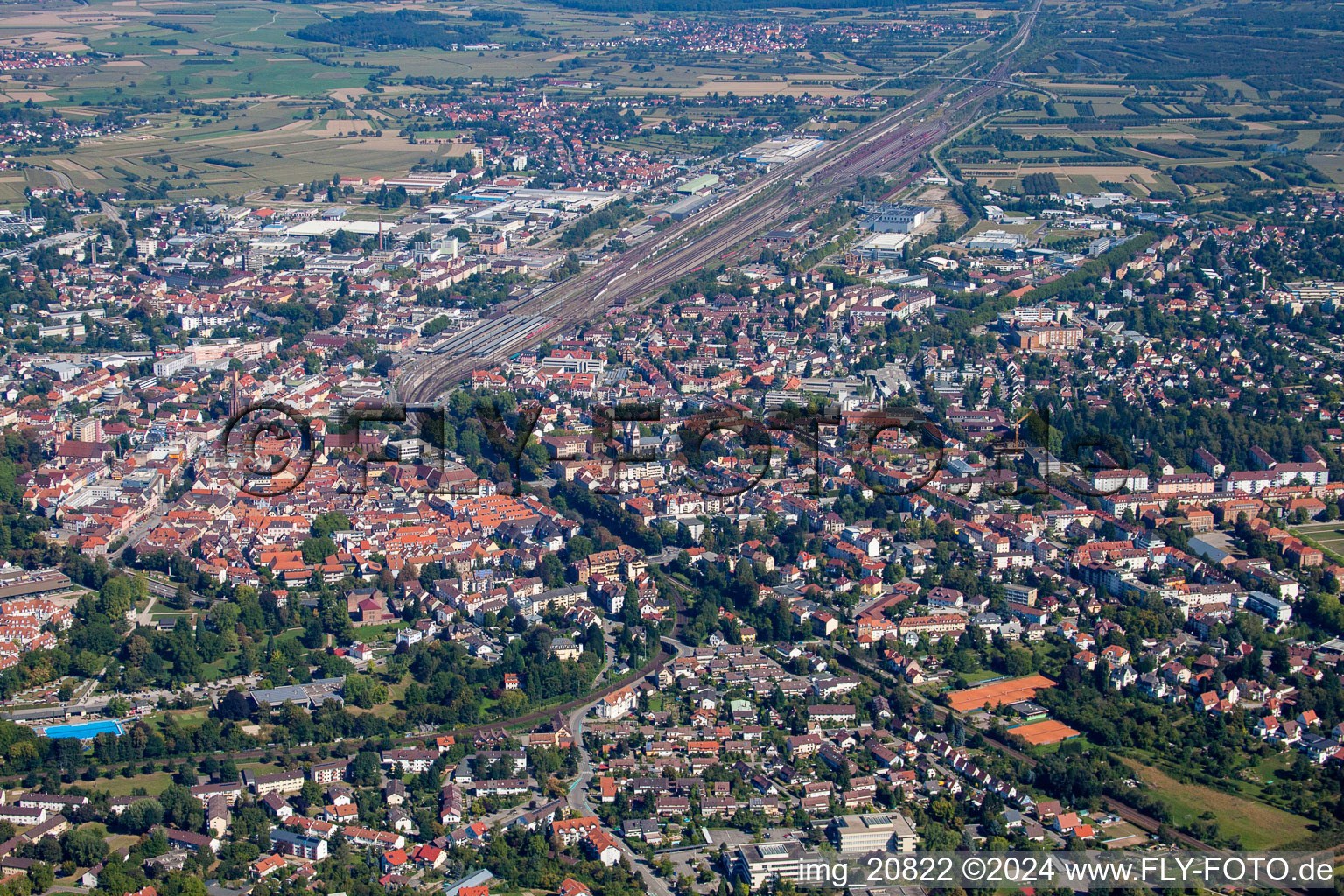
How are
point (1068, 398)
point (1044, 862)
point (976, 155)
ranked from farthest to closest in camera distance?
point (976, 155) → point (1068, 398) → point (1044, 862)

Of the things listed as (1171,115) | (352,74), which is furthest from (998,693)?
(352,74)

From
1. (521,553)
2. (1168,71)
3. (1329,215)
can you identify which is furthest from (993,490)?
(1168,71)

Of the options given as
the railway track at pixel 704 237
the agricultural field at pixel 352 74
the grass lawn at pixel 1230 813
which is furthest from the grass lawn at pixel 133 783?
the agricultural field at pixel 352 74

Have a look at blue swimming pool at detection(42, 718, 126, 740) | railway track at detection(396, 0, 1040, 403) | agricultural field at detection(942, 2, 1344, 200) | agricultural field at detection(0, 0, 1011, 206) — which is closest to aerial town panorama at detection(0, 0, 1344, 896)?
blue swimming pool at detection(42, 718, 126, 740)

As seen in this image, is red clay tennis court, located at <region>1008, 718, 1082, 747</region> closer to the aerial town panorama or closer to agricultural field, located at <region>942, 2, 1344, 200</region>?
the aerial town panorama

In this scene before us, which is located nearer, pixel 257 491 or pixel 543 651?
pixel 543 651

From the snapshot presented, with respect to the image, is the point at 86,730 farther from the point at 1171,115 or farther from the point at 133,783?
the point at 1171,115

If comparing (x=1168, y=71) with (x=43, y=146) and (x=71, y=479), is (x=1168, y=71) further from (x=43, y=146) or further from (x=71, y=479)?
(x=71, y=479)
